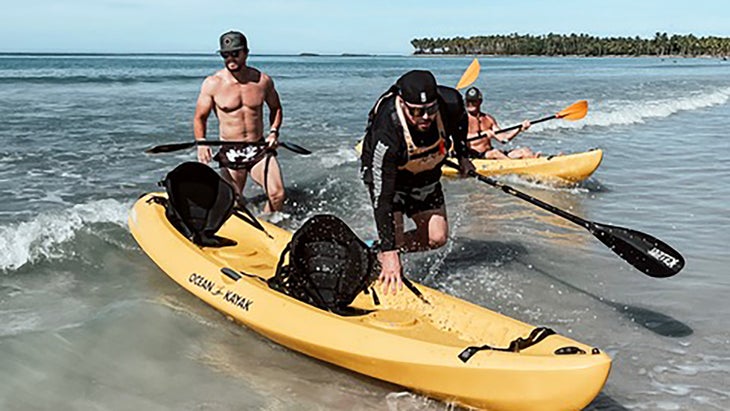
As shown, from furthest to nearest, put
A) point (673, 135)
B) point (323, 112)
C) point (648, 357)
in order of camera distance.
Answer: point (323, 112) < point (673, 135) < point (648, 357)

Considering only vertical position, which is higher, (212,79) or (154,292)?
(212,79)

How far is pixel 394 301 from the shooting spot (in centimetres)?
430

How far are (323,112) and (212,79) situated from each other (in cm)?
1182

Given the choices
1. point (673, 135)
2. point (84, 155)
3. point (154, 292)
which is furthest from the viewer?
point (673, 135)

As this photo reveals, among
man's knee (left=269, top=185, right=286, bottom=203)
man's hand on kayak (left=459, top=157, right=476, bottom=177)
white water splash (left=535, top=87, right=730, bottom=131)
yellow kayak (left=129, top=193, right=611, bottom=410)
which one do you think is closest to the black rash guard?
yellow kayak (left=129, top=193, right=611, bottom=410)

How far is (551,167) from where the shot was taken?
352 inches

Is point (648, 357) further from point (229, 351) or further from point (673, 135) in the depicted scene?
point (673, 135)

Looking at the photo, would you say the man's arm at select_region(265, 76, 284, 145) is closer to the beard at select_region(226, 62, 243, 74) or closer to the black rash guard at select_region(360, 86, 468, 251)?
the beard at select_region(226, 62, 243, 74)

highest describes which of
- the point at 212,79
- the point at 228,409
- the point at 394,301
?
the point at 212,79

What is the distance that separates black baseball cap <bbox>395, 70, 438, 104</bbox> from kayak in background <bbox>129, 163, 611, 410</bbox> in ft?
3.85

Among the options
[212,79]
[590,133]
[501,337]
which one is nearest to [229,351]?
[501,337]

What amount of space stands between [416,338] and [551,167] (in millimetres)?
5784

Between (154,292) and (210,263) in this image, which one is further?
(154,292)

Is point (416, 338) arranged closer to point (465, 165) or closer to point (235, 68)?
point (465, 165)
